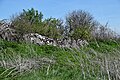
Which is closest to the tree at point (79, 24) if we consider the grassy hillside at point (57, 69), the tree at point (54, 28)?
the tree at point (54, 28)

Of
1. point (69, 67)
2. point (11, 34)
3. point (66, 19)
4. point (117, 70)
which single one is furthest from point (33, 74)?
point (66, 19)

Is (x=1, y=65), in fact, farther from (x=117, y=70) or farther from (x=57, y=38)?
(x=57, y=38)

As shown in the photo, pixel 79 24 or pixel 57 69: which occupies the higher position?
pixel 79 24

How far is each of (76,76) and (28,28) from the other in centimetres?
596

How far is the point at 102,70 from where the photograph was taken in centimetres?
467

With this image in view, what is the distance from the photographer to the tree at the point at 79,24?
13.0m

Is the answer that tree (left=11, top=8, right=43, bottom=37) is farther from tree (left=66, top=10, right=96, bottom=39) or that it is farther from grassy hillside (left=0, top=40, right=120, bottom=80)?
grassy hillside (left=0, top=40, right=120, bottom=80)

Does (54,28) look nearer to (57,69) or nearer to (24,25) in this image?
(24,25)

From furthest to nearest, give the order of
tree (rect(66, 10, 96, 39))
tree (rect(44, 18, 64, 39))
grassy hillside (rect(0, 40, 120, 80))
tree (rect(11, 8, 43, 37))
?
tree (rect(66, 10, 96, 39)), tree (rect(44, 18, 64, 39)), tree (rect(11, 8, 43, 37)), grassy hillside (rect(0, 40, 120, 80))

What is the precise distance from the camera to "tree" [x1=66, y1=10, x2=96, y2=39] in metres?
13.0

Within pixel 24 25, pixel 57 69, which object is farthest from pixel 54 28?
pixel 57 69

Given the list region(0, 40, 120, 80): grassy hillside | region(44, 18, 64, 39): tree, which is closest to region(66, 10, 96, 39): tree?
region(44, 18, 64, 39): tree

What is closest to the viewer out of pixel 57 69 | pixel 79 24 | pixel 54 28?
pixel 57 69

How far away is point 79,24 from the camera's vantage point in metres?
13.6
